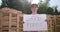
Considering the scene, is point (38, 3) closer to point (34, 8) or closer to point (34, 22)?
point (34, 8)

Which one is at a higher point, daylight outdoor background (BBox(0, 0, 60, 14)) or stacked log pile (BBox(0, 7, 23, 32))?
daylight outdoor background (BBox(0, 0, 60, 14))

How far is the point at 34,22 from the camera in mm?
1205

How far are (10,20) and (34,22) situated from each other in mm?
211

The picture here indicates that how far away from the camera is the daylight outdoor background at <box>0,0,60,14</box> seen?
121cm

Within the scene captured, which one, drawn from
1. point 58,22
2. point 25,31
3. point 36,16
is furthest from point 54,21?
point 25,31

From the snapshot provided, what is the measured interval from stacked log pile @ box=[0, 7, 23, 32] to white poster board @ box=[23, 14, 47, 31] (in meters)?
0.04

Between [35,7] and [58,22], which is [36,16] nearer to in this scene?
[35,7]

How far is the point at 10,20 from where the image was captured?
120 centimetres

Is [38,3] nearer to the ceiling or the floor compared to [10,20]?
nearer to the ceiling

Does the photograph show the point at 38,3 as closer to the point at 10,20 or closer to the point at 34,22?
the point at 34,22

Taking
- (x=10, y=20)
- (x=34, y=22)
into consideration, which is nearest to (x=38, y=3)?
(x=34, y=22)

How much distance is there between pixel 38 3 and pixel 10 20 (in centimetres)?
29

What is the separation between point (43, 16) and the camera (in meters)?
1.22

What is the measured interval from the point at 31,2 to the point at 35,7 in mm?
57
